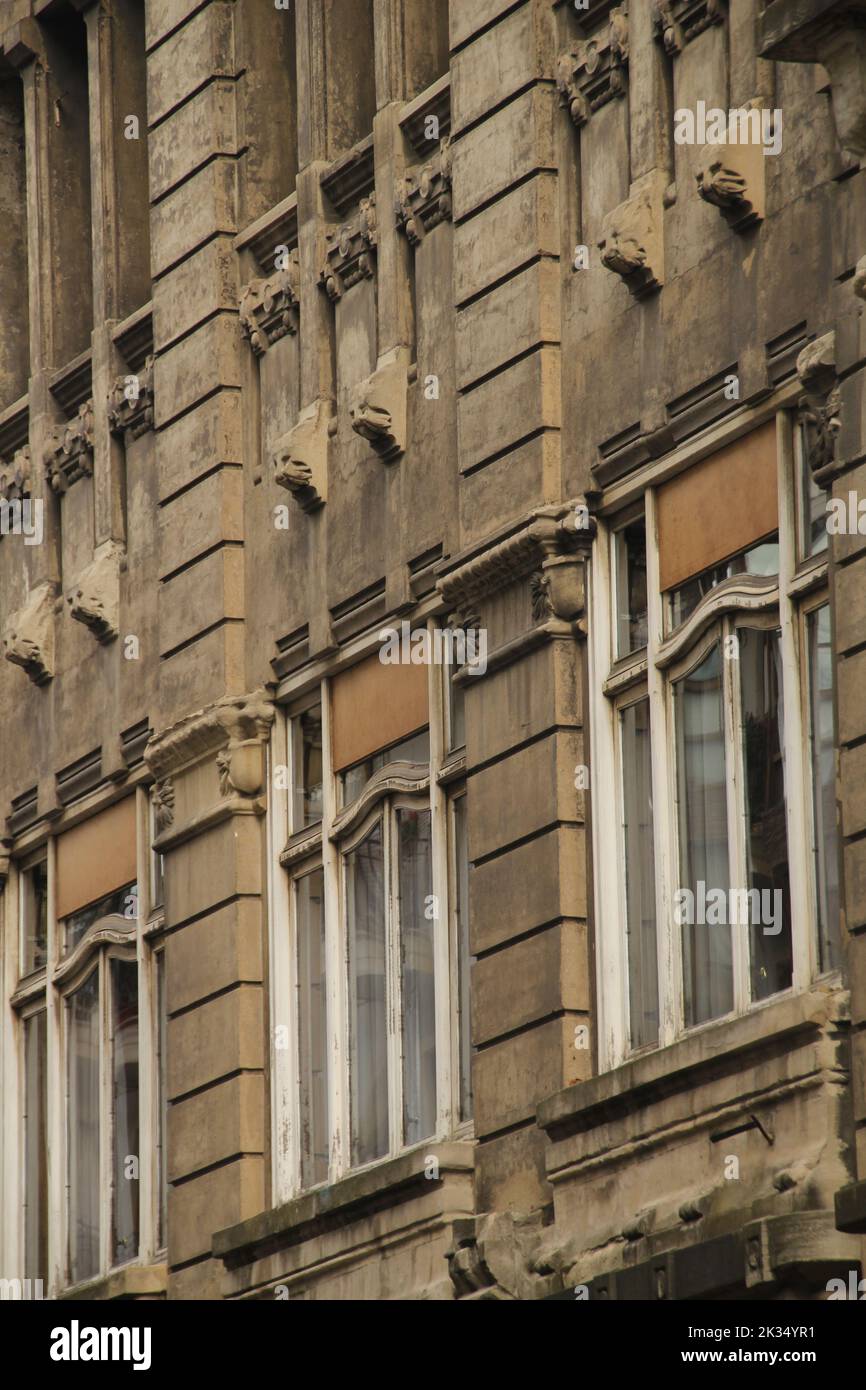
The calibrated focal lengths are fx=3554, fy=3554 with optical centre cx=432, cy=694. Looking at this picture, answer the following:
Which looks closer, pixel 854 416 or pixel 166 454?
pixel 854 416

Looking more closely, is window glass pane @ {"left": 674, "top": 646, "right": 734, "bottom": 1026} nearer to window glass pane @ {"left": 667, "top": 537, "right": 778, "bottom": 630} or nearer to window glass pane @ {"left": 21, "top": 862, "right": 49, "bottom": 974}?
window glass pane @ {"left": 667, "top": 537, "right": 778, "bottom": 630}

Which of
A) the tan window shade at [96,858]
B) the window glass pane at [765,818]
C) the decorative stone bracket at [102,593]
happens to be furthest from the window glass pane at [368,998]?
the window glass pane at [765,818]

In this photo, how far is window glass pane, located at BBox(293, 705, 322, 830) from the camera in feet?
88.8

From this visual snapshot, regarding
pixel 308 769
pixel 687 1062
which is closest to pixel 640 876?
pixel 687 1062

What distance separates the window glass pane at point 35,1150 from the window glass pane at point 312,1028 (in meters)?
4.53

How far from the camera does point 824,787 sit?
2109 cm

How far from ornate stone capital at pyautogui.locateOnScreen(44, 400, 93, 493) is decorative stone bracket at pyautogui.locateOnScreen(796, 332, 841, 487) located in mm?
11012

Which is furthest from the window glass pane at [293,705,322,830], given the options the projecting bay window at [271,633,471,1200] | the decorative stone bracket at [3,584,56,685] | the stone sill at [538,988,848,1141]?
the stone sill at [538,988,848,1141]

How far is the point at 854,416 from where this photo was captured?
20.5 m

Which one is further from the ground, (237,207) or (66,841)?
(237,207)

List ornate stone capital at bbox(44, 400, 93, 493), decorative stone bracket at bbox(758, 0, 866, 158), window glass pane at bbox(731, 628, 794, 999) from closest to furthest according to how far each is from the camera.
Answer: decorative stone bracket at bbox(758, 0, 866, 158) → window glass pane at bbox(731, 628, 794, 999) → ornate stone capital at bbox(44, 400, 93, 493)

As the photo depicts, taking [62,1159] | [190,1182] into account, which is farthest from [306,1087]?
[62,1159]
